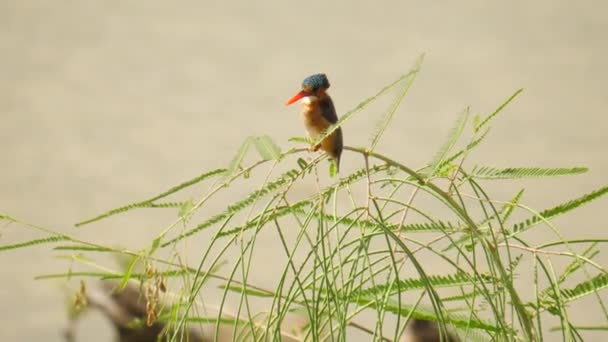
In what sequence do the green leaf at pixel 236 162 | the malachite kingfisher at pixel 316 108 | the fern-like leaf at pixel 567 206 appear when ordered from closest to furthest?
the green leaf at pixel 236 162
the fern-like leaf at pixel 567 206
the malachite kingfisher at pixel 316 108

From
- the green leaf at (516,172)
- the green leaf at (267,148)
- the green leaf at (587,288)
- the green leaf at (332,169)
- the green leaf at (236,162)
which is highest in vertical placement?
the green leaf at (332,169)

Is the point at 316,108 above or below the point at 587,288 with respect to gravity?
above

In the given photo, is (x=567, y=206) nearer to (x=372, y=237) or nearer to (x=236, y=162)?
(x=372, y=237)

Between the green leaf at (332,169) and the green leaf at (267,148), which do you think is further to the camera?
the green leaf at (332,169)

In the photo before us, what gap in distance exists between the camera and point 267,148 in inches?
15.5

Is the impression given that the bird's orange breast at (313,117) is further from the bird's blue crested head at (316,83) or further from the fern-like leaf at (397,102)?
the fern-like leaf at (397,102)

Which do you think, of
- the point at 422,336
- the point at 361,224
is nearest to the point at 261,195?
the point at 361,224

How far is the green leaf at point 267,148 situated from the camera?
0.38 meters

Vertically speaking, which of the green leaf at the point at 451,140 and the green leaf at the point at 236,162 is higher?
the green leaf at the point at 451,140

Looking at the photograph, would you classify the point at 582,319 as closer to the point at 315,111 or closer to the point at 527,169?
the point at 315,111

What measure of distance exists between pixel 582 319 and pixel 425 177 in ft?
5.07

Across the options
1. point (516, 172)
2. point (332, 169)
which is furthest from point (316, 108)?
point (516, 172)

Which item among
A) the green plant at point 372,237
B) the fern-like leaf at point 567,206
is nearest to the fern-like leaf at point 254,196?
the green plant at point 372,237

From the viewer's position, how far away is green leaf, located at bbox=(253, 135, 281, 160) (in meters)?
0.38
